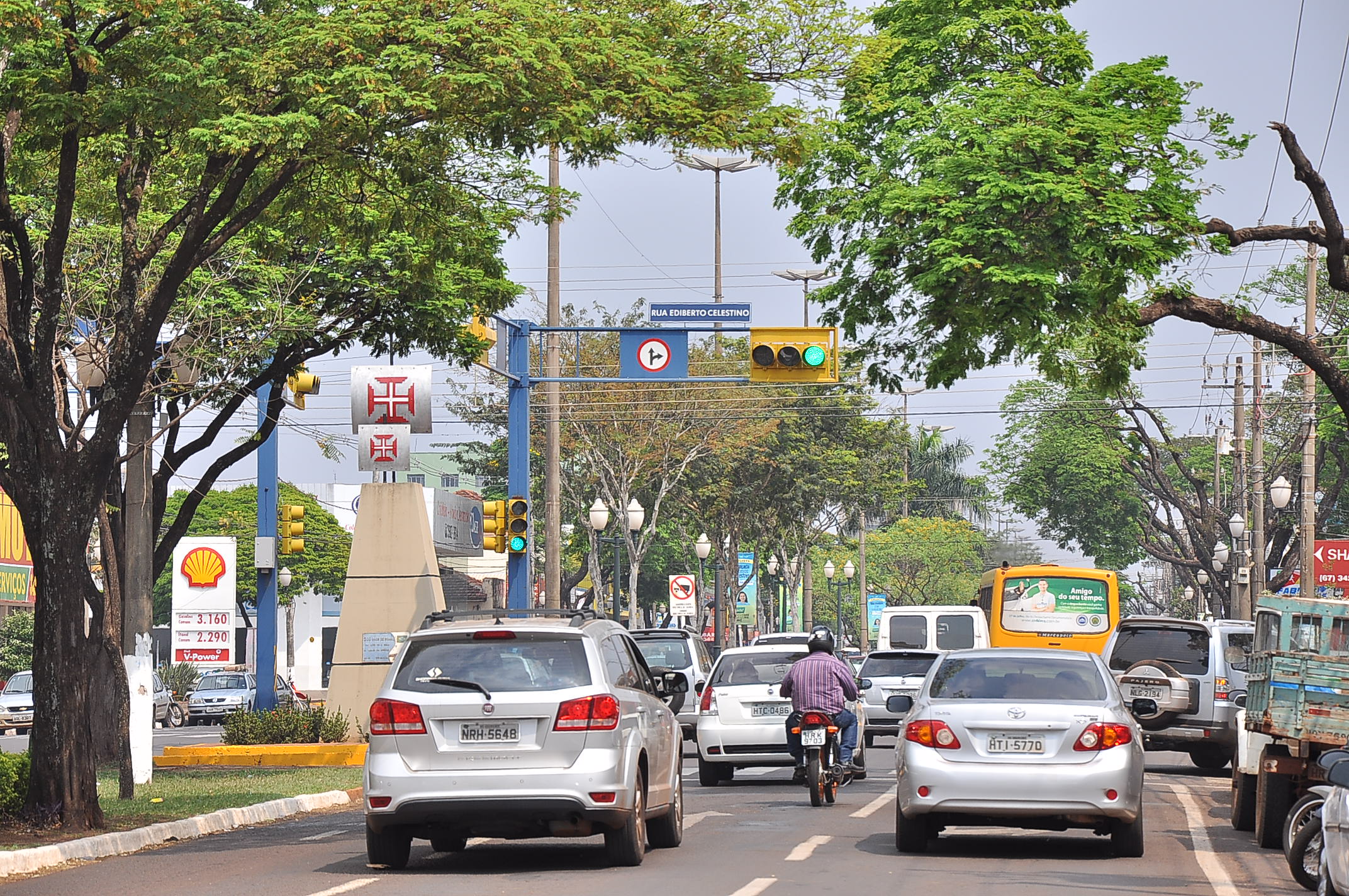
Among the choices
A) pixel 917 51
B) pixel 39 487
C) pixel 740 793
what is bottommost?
pixel 740 793

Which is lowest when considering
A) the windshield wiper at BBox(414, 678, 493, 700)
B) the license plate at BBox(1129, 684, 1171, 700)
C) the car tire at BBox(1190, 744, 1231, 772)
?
the car tire at BBox(1190, 744, 1231, 772)

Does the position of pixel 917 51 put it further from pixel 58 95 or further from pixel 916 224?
pixel 58 95

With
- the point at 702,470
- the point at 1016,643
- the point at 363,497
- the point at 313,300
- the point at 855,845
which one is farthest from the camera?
the point at 702,470

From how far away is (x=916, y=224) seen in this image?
1953 cm

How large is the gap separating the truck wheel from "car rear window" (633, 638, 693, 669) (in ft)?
46.9

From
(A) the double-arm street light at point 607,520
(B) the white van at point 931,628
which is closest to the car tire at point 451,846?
(B) the white van at point 931,628

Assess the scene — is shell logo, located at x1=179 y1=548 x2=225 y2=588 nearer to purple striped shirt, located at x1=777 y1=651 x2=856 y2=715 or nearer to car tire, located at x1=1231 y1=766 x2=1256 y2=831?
purple striped shirt, located at x1=777 y1=651 x2=856 y2=715

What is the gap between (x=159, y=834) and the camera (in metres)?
14.7

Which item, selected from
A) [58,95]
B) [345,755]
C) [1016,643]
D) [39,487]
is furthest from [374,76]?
[1016,643]

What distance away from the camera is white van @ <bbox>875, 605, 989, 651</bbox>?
34.8 meters

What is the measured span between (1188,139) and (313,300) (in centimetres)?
1092

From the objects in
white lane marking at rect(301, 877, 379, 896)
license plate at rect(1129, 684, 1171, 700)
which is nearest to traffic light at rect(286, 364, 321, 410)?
license plate at rect(1129, 684, 1171, 700)

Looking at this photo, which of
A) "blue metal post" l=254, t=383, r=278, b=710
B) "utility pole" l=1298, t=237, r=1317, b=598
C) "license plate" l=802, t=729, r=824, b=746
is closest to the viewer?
"license plate" l=802, t=729, r=824, b=746

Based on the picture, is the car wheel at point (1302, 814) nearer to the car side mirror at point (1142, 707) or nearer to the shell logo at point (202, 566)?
the car side mirror at point (1142, 707)
